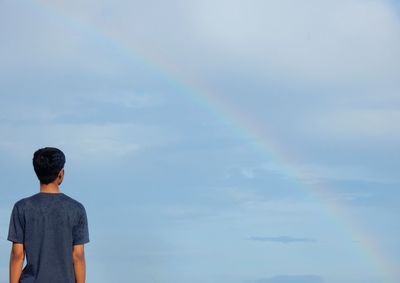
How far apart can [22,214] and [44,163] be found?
1.99ft

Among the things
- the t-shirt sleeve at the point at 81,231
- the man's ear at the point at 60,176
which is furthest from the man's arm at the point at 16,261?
the man's ear at the point at 60,176

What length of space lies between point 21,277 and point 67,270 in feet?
1.65

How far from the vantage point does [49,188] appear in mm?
21500

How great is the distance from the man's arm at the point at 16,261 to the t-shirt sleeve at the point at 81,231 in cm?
59

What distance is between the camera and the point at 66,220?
2144 centimetres

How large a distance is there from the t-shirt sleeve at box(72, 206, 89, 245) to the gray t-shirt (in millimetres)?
91

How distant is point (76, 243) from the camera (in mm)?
21516

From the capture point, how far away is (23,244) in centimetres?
2141

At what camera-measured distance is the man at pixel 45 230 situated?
21359mm

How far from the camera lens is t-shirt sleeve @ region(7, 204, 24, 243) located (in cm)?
2136

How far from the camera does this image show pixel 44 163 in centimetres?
2134

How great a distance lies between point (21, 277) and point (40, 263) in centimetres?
26

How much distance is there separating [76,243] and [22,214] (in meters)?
0.67

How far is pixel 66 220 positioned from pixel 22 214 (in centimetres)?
48
